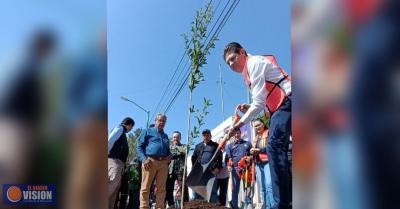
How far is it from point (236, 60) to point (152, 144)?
271 centimetres

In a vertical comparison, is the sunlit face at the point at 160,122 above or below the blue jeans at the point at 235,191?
above

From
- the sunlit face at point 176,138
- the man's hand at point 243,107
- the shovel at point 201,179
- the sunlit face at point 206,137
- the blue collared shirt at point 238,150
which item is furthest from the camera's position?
the sunlit face at point 176,138

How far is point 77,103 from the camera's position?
41.1 inches

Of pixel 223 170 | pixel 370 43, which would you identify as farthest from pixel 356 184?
pixel 223 170

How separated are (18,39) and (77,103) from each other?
212mm

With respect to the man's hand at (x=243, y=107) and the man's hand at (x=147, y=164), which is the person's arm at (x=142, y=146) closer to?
the man's hand at (x=147, y=164)

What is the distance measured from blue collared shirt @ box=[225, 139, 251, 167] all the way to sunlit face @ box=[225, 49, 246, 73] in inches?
115

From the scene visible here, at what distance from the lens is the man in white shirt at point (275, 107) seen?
2486mm

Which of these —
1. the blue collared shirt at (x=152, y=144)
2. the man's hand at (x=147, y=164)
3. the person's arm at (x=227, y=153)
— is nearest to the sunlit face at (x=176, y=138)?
the person's arm at (x=227, y=153)

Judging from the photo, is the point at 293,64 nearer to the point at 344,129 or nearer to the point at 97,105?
the point at 344,129

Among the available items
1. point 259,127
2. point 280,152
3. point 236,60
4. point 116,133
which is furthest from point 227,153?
point 280,152

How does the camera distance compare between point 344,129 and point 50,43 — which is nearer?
point 344,129

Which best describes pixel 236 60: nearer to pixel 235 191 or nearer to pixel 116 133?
pixel 116 133

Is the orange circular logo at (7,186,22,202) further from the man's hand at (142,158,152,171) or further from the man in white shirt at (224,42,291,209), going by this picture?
the man's hand at (142,158,152,171)
